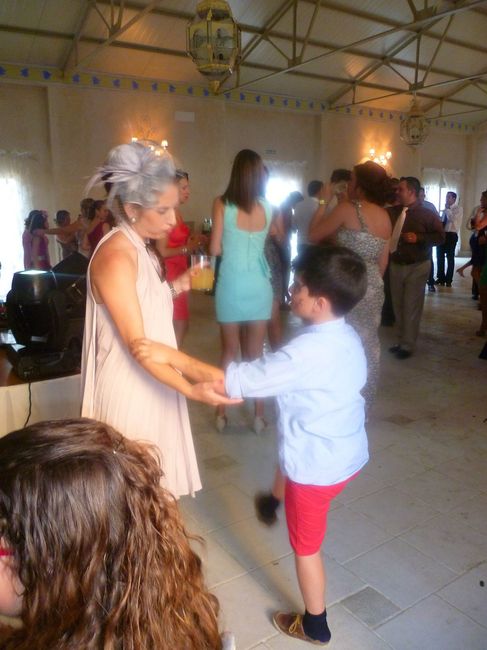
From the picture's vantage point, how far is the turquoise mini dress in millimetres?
2846

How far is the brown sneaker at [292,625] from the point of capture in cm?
162

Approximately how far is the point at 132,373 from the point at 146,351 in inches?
6.6

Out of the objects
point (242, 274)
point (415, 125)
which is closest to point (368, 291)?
point (242, 274)

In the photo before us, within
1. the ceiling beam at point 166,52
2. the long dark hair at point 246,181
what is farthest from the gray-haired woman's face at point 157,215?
the ceiling beam at point 166,52

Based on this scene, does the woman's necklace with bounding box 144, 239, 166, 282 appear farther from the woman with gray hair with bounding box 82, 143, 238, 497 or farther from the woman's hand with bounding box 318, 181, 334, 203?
the woman's hand with bounding box 318, 181, 334, 203

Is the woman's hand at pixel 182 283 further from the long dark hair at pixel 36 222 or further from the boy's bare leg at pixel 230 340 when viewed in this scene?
the long dark hair at pixel 36 222

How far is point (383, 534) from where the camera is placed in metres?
2.16

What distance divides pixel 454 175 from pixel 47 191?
418 inches

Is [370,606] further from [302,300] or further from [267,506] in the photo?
[302,300]

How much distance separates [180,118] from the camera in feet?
30.8

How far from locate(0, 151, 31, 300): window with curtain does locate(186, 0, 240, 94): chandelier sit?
571cm

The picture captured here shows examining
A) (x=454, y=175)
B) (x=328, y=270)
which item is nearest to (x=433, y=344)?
(x=328, y=270)

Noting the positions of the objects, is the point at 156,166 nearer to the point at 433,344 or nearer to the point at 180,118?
the point at 433,344

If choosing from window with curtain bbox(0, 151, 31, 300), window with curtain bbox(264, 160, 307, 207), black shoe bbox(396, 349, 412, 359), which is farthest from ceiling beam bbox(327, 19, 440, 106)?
black shoe bbox(396, 349, 412, 359)
